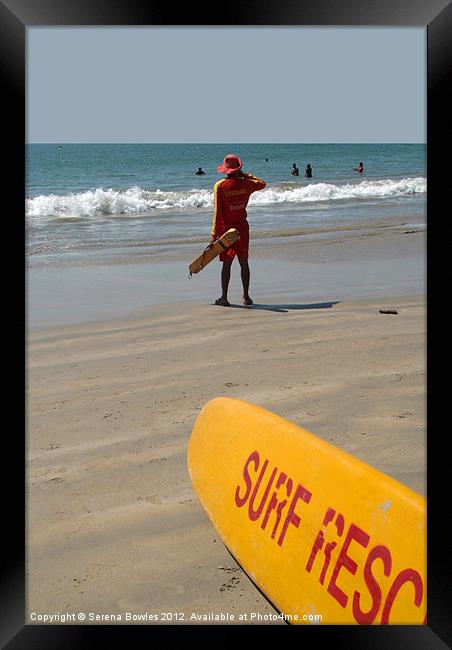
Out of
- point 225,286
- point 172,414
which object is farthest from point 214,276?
point 172,414

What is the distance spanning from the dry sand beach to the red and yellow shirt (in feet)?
2.53

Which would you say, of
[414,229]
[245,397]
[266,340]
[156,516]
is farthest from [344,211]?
[156,516]

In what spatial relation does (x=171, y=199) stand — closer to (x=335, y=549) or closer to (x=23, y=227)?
(x=335, y=549)

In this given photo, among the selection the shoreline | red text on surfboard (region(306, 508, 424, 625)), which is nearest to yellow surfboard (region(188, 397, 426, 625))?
red text on surfboard (region(306, 508, 424, 625))

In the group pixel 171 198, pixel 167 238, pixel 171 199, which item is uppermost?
pixel 171 198

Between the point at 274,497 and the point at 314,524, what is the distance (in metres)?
0.28

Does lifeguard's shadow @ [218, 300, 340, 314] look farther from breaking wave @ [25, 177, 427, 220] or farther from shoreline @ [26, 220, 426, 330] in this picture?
breaking wave @ [25, 177, 427, 220]

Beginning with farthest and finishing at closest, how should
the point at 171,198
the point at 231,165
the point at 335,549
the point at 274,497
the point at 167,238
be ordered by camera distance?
the point at 171,198, the point at 167,238, the point at 231,165, the point at 274,497, the point at 335,549

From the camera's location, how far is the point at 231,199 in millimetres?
7602

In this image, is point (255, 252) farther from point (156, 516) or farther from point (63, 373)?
point (156, 516)

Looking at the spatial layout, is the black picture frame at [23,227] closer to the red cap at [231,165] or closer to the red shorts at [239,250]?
the red cap at [231,165]

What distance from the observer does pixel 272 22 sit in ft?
6.21

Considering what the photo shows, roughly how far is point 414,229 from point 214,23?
12445mm

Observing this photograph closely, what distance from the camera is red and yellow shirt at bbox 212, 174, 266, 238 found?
24.6ft
